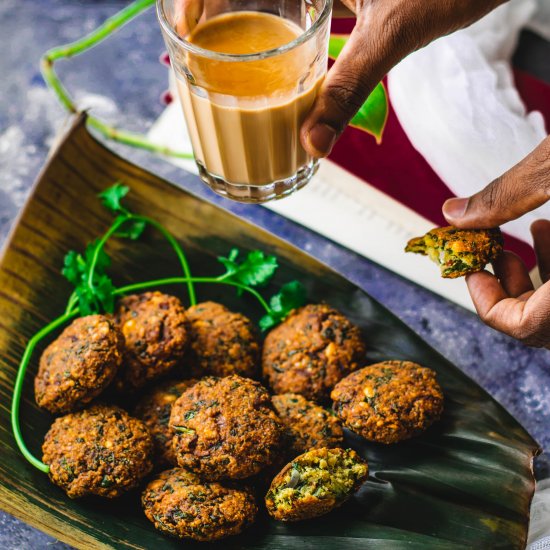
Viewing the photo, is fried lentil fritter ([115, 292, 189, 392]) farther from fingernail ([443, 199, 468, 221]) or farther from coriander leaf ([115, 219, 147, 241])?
fingernail ([443, 199, 468, 221])

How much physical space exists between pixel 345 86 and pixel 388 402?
893mm

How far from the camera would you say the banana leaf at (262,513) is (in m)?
1.95

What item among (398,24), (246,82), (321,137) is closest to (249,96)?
(246,82)

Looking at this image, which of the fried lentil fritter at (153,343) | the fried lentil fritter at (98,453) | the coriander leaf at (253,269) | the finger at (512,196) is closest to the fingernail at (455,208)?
the finger at (512,196)

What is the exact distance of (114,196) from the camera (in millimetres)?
2445

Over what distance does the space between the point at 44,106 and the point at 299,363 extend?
181 centimetres

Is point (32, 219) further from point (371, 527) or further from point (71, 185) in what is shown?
point (371, 527)

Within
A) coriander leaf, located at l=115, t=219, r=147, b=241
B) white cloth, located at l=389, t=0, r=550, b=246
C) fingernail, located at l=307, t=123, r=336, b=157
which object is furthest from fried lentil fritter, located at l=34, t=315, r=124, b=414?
white cloth, located at l=389, t=0, r=550, b=246

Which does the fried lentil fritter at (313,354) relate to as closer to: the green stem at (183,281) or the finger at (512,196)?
A: the green stem at (183,281)

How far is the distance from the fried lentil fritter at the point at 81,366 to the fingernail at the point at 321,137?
2.59 ft

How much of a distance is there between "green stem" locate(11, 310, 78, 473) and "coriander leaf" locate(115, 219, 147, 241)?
35 centimetres

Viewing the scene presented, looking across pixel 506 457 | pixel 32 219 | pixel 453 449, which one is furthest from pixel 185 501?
pixel 32 219

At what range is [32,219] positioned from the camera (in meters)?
2.39

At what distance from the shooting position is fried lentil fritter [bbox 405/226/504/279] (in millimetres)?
1971
